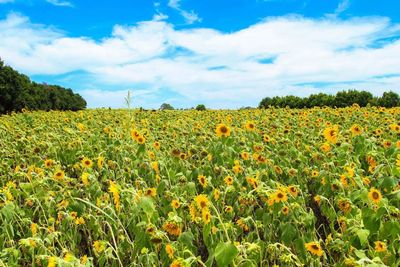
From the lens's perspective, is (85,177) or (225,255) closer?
(225,255)

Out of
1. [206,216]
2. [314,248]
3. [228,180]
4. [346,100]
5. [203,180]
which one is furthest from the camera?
[346,100]

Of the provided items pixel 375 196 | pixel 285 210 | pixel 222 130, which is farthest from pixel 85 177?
pixel 375 196

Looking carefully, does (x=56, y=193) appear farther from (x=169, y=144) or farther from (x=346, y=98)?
(x=346, y=98)

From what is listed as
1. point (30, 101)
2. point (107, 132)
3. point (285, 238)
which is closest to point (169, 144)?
point (107, 132)

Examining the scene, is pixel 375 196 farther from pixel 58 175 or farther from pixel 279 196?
pixel 58 175

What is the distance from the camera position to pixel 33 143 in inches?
328

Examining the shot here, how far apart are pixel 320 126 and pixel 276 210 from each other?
Result: 694 centimetres

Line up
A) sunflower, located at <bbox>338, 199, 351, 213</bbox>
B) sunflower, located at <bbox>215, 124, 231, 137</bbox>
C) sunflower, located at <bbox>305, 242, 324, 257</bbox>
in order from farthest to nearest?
sunflower, located at <bbox>215, 124, 231, 137</bbox>
sunflower, located at <bbox>338, 199, 351, 213</bbox>
sunflower, located at <bbox>305, 242, 324, 257</bbox>

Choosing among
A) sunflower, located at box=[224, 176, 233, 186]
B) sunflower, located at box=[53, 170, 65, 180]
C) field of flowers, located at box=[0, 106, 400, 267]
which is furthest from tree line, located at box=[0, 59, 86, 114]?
sunflower, located at box=[224, 176, 233, 186]

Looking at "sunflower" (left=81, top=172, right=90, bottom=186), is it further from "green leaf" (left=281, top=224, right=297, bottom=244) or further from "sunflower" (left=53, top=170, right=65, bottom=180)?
"green leaf" (left=281, top=224, right=297, bottom=244)

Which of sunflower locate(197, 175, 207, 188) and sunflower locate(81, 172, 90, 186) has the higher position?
sunflower locate(81, 172, 90, 186)

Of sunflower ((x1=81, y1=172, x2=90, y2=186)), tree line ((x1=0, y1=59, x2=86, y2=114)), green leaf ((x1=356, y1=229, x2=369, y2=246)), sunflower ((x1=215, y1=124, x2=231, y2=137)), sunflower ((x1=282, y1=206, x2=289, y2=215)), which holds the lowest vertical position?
green leaf ((x1=356, y1=229, x2=369, y2=246))

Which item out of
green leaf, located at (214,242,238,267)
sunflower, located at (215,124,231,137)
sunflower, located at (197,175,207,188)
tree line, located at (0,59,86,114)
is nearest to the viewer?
green leaf, located at (214,242,238,267)

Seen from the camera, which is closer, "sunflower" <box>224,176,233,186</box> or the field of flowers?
the field of flowers
